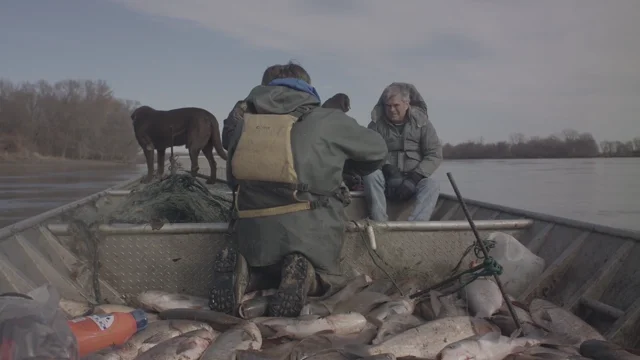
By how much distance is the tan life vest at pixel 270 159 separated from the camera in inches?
151

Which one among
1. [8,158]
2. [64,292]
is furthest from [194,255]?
[8,158]

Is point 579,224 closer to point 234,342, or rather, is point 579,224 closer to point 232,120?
point 234,342

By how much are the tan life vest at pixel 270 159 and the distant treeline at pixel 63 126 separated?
2434 inches

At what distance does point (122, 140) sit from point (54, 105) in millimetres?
13205

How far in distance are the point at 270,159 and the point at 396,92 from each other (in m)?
3.07

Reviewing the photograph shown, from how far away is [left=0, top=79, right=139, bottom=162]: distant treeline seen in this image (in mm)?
65000

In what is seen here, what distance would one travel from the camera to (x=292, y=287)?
3.75 m

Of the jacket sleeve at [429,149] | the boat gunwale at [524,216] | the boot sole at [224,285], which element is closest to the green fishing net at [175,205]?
the boat gunwale at [524,216]

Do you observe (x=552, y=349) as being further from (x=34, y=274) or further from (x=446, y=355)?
(x=34, y=274)

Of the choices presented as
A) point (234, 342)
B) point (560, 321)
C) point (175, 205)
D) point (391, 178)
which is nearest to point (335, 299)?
point (234, 342)

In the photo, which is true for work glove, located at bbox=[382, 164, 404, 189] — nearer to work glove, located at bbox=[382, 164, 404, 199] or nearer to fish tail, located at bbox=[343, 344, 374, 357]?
work glove, located at bbox=[382, 164, 404, 199]

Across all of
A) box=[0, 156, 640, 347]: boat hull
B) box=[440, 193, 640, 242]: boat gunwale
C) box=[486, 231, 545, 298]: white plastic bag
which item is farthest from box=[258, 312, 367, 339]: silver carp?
box=[440, 193, 640, 242]: boat gunwale

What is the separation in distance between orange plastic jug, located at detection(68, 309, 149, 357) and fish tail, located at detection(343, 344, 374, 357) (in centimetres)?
138

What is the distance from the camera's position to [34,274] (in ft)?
13.6
